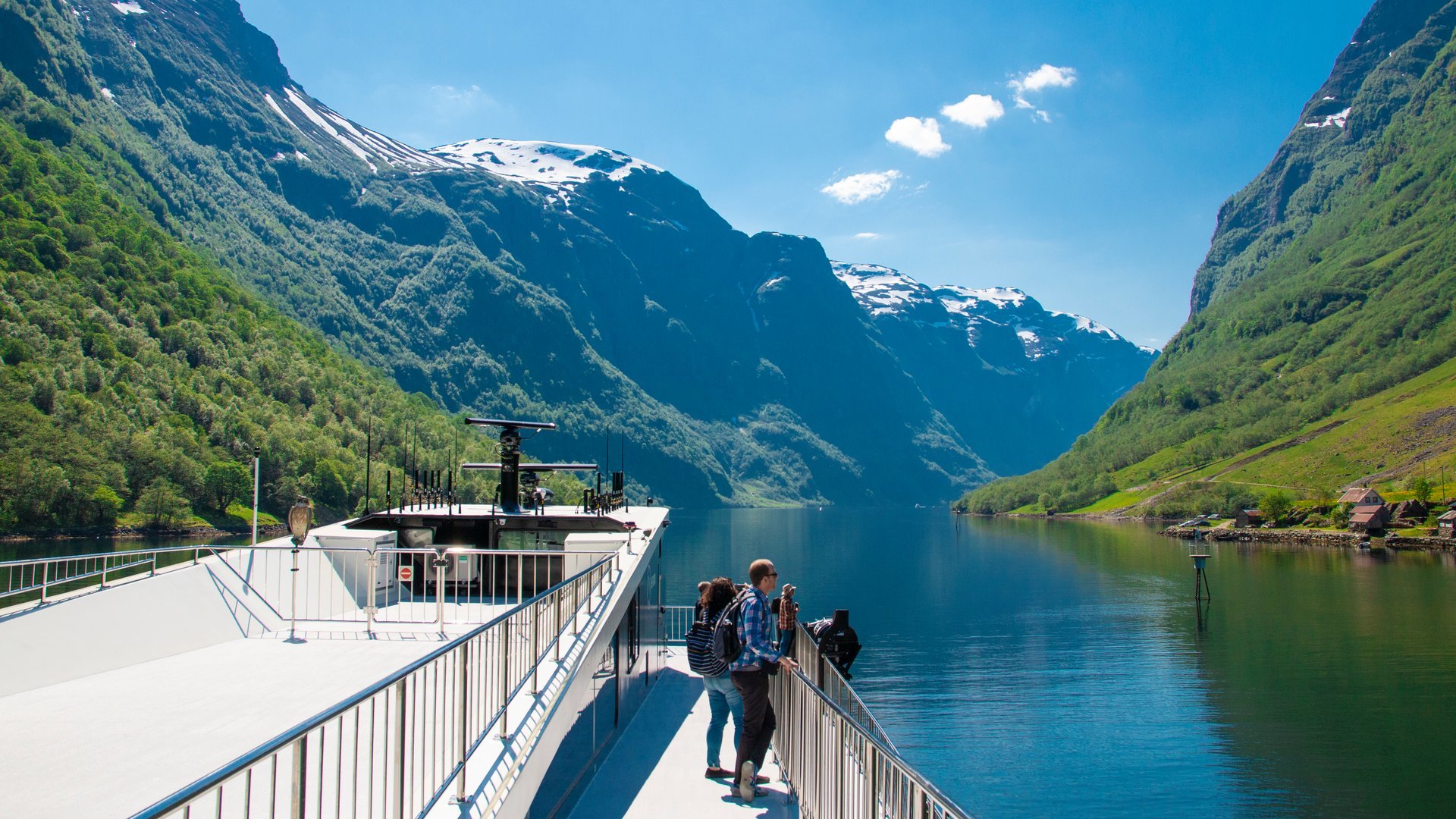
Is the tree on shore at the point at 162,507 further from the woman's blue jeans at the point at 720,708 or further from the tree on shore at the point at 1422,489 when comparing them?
the tree on shore at the point at 1422,489

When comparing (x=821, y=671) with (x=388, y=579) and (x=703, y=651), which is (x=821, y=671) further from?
(x=388, y=579)

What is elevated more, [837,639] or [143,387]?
[143,387]

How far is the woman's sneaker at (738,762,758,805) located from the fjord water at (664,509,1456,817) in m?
14.8

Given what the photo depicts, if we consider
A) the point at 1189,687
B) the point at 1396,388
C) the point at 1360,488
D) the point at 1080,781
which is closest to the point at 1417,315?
the point at 1396,388

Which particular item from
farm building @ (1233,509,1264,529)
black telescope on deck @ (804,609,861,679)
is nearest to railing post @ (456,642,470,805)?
black telescope on deck @ (804,609,861,679)

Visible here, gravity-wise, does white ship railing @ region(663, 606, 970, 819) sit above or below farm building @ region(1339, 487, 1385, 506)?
below

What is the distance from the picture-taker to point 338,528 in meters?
16.0

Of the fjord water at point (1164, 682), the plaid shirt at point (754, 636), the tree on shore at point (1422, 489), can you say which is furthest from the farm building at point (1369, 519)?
the plaid shirt at point (754, 636)

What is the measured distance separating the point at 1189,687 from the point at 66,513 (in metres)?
84.9

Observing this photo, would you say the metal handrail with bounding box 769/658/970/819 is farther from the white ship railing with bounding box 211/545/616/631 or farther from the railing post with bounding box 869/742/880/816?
the white ship railing with bounding box 211/545/616/631

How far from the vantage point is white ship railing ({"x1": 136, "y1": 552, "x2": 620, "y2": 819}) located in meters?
4.80

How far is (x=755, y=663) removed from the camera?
8.29 meters

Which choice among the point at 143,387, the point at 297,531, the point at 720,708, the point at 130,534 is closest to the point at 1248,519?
the point at 130,534

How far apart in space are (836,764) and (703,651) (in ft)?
7.13
